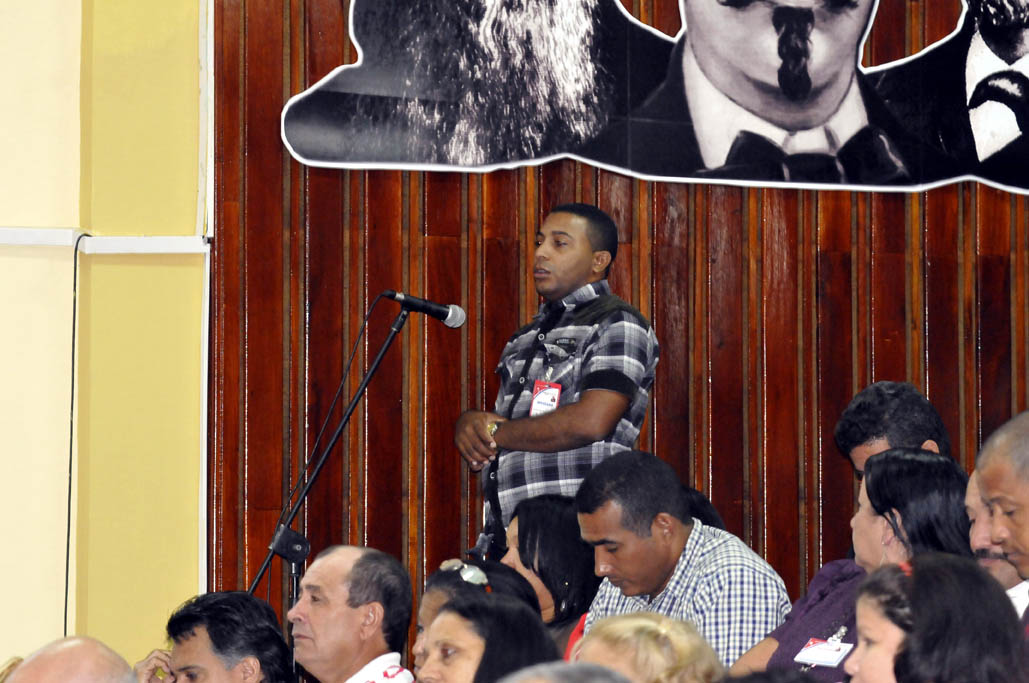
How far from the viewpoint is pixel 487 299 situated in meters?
4.25

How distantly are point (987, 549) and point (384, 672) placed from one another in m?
1.23

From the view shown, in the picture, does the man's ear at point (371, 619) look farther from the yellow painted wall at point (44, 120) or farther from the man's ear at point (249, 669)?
the yellow painted wall at point (44, 120)

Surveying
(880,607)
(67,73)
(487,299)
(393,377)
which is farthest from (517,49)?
(880,607)

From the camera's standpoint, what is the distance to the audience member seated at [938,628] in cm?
179

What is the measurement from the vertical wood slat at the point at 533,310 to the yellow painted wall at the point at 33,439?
447 millimetres

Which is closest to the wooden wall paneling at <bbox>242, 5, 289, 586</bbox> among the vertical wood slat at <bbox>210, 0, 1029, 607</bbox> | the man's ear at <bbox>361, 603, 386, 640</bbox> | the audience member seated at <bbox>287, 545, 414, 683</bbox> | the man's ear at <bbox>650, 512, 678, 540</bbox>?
the vertical wood slat at <bbox>210, 0, 1029, 607</bbox>

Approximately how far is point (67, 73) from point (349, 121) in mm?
847

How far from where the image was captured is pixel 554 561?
3230 mm

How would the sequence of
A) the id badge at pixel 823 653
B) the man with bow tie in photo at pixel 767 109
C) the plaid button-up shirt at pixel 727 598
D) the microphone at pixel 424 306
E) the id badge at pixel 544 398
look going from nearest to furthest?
1. the id badge at pixel 823 653
2. the plaid button-up shirt at pixel 727 598
3. the microphone at pixel 424 306
4. the id badge at pixel 544 398
5. the man with bow tie in photo at pixel 767 109

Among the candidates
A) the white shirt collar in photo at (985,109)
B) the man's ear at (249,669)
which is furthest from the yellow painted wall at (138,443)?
the white shirt collar in photo at (985,109)

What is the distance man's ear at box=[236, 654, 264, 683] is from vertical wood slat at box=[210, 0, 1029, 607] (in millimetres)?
1129

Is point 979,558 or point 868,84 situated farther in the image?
point 868,84

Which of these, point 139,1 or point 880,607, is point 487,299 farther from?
point 880,607

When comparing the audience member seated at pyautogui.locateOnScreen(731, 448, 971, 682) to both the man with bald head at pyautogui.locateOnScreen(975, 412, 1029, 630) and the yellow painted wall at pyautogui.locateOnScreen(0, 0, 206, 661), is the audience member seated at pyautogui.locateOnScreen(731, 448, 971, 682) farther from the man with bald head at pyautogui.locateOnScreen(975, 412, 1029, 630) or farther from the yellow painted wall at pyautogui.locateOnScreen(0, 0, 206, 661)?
the yellow painted wall at pyautogui.locateOnScreen(0, 0, 206, 661)
